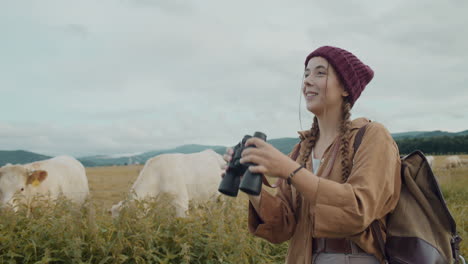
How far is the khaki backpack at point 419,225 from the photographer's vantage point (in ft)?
5.75

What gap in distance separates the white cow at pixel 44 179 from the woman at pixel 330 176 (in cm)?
487

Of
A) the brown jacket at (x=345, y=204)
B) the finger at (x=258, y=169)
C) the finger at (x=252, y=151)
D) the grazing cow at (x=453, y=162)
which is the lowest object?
the grazing cow at (x=453, y=162)

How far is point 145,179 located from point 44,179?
2.25 m

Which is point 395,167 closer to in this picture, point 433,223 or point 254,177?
point 433,223

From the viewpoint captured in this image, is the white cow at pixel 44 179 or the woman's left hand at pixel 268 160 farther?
the white cow at pixel 44 179

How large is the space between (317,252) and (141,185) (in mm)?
6543

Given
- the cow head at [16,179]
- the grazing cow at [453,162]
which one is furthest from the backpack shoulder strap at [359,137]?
the grazing cow at [453,162]

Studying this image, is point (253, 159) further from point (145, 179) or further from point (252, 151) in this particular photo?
point (145, 179)

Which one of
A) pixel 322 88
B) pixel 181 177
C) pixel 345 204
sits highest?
pixel 322 88

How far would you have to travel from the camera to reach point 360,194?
164 centimetres

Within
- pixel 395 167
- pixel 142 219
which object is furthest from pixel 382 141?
pixel 142 219

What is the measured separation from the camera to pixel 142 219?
4.18m

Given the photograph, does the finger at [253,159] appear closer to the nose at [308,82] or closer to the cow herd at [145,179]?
the nose at [308,82]

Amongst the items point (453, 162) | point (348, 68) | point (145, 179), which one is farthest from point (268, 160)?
point (453, 162)
